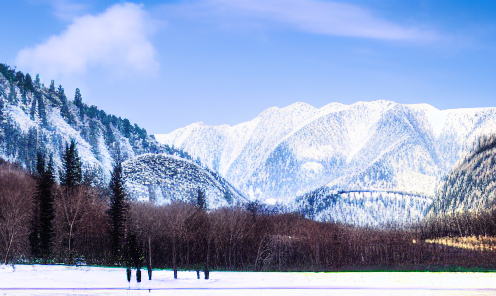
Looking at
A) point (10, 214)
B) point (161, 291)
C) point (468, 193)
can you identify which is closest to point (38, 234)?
point (10, 214)

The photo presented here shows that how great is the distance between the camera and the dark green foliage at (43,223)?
74.0 meters

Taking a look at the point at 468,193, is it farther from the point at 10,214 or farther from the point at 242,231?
the point at 10,214

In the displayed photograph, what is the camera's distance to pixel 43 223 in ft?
249

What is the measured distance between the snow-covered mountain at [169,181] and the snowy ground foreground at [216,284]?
83142mm

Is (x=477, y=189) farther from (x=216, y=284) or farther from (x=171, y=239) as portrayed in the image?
(x=216, y=284)

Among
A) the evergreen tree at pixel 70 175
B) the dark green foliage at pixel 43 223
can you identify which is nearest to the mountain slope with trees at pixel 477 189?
the evergreen tree at pixel 70 175

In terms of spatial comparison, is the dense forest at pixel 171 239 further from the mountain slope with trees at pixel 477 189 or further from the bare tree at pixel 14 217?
the mountain slope with trees at pixel 477 189

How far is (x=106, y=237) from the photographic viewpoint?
85812 mm

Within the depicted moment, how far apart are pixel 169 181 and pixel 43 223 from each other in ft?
275

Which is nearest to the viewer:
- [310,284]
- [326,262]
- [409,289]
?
[409,289]

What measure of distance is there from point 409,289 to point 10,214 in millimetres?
45241

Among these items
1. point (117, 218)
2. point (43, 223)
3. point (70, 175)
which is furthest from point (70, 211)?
point (70, 175)

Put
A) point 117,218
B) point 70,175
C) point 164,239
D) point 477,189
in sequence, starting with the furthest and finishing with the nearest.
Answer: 1. point 477,189
2. point 70,175
3. point 164,239
4. point 117,218

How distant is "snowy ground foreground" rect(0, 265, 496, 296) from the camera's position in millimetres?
44500
